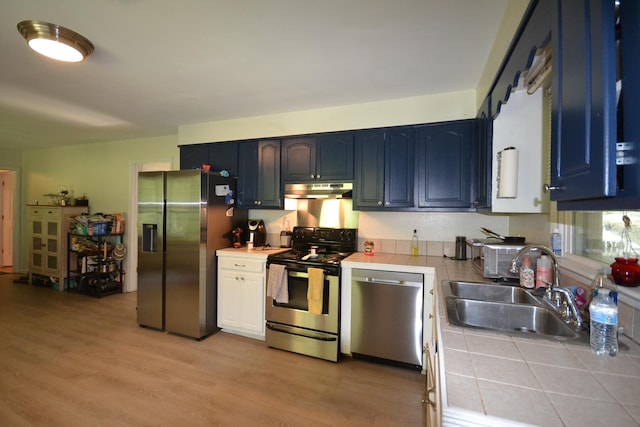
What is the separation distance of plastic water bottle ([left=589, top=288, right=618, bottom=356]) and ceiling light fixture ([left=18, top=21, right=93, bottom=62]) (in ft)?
9.67

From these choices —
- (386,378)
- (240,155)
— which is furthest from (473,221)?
(240,155)

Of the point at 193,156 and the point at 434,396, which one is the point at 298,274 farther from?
the point at 193,156

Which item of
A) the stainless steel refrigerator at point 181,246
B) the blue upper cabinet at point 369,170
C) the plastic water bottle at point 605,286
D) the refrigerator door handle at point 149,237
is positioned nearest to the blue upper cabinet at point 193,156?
the stainless steel refrigerator at point 181,246

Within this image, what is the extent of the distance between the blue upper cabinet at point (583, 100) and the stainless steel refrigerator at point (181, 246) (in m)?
2.85

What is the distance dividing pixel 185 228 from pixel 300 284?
1390mm

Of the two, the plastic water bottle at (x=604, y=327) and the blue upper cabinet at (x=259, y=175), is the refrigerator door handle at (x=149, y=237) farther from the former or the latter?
the plastic water bottle at (x=604, y=327)

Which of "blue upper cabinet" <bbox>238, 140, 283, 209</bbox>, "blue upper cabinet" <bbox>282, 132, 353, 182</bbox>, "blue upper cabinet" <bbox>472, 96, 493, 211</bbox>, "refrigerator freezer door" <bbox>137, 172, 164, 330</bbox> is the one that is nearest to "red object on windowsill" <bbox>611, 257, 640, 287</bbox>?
"blue upper cabinet" <bbox>472, 96, 493, 211</bbox>

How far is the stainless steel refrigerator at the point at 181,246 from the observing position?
294cm

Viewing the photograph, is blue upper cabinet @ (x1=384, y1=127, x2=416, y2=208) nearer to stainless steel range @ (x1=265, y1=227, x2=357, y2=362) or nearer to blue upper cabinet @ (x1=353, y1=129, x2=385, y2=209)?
blue upper cabinet @ (x1=353, y1=129, x2=385, y2=209)

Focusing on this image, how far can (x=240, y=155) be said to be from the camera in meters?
3.38

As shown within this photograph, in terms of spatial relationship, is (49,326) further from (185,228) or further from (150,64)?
(150,64)

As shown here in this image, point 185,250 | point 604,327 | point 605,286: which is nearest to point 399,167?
point 605,286

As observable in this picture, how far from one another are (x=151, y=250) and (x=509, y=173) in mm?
3469

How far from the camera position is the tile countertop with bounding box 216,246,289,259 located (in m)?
2.90
